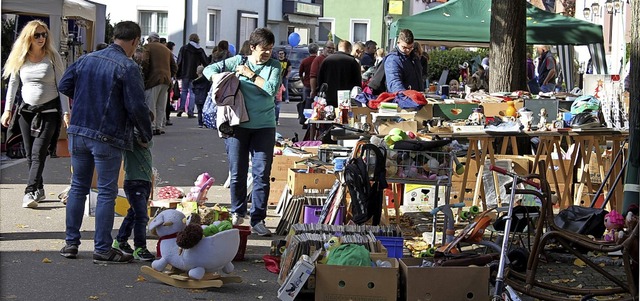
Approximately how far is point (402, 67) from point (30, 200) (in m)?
5.04

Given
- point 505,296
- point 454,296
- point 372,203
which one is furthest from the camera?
point 372,203

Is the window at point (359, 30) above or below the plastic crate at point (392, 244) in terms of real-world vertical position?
above

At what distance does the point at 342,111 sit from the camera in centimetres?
1345

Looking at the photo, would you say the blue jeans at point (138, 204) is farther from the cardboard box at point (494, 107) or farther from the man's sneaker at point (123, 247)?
the cardboard box at point (494, 107)

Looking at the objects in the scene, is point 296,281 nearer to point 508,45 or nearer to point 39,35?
point 39,35

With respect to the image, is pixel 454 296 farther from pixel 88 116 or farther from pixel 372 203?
pixel 88 116

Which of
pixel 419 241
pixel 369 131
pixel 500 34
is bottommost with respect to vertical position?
pixel 419 241

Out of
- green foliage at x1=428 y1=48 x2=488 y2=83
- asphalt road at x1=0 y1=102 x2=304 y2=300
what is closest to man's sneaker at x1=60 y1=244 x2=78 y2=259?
asphalt road at x1=0 y1=102 x2=304 y2=300

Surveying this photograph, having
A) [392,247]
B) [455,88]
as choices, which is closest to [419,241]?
[392,247]

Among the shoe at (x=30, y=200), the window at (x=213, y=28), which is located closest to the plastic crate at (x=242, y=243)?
the shoe at (x=30, y=200)

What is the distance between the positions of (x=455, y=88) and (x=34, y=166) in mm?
11911

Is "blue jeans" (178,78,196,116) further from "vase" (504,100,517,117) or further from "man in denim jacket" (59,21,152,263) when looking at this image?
"man in denim jacket" (59,21,152,263)

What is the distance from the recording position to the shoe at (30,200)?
1154 centimetres

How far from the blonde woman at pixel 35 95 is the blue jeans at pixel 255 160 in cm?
200
